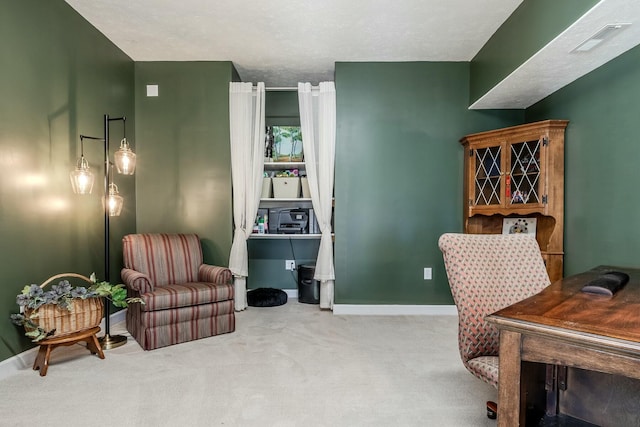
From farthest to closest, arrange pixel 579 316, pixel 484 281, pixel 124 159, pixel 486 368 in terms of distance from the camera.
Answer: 1. pixel 124 159
2. pixel 484 281
3. pixel 486 368
4. pixel 579 316

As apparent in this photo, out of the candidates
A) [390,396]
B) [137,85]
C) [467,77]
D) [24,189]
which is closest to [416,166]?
[467,77]

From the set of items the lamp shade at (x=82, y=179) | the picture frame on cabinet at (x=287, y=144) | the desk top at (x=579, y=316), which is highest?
the picture frame on cabinet at (x=287, y=144)

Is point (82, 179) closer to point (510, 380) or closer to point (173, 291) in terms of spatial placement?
point (173, 291)

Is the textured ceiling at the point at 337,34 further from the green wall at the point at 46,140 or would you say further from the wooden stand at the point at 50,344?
the wooden stand at the point at 50,344

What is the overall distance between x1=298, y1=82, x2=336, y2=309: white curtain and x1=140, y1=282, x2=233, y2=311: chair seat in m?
1.11

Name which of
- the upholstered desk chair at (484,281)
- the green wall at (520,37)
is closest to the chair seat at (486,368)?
the upholstered desk chair at (484,281)

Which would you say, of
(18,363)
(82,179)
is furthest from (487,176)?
(18,363)

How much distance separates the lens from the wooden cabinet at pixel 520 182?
3.05m

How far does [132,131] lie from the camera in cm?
386

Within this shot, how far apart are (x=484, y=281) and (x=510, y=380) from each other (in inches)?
25.0

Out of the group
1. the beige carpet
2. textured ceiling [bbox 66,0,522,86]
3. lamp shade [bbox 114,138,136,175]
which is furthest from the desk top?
lamp shade [bbox 114,138,136,175]

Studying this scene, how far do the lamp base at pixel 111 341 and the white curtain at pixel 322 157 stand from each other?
185cm

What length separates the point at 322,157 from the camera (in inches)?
154

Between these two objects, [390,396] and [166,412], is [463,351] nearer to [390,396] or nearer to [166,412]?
[390,396]
